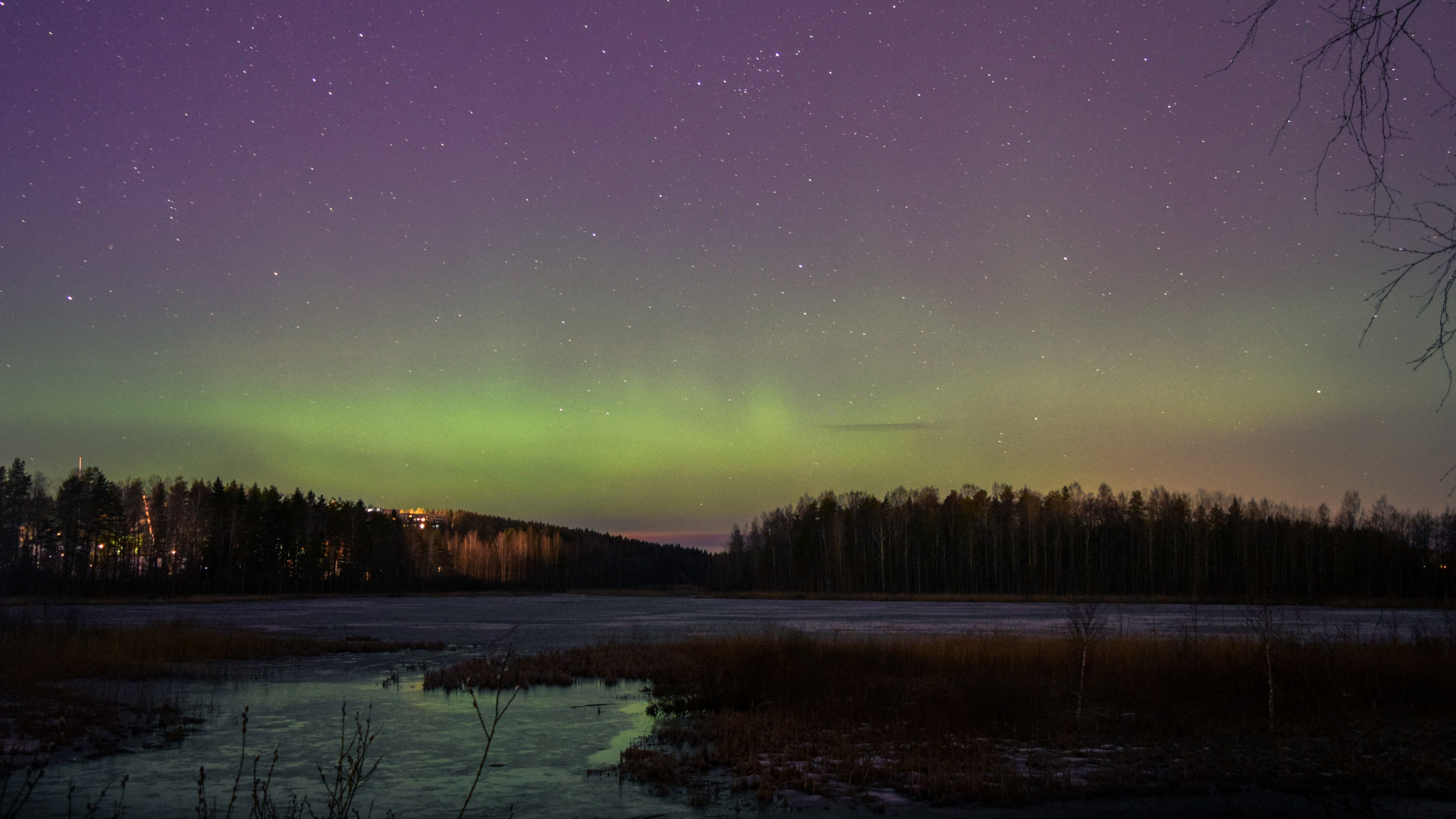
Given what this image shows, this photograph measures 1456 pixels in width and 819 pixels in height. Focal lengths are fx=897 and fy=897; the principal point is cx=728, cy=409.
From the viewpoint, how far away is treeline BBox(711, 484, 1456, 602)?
9450 centimetres

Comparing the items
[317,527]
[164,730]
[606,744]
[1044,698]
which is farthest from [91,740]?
[317,527]

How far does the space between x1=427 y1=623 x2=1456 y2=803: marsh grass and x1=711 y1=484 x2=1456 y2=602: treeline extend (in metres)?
71.0

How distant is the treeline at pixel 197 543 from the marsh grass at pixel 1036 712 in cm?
8030

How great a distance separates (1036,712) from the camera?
19.0 metres

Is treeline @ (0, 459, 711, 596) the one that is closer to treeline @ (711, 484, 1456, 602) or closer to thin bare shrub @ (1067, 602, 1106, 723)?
treeline @ (711, 484, 1456, 602)

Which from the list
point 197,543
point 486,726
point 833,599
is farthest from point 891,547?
point 486,726

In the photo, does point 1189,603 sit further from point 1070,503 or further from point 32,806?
point 32,806

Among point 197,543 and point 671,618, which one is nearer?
point 671,618

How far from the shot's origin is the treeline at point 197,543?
3428 inches

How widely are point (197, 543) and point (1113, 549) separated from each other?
104446mm

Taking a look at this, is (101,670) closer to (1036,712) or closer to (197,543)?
(1036,712)

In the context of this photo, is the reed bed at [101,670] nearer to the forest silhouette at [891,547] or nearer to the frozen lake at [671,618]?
the frozen lake at [671,618]

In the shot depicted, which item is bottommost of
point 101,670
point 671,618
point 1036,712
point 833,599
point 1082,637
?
point 833,599

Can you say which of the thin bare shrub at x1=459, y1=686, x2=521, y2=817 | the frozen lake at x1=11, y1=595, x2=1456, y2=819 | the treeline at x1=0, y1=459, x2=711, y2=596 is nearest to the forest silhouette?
the treeline at x1=0, y1=459, x2=711, y2=596
